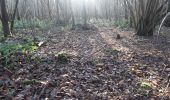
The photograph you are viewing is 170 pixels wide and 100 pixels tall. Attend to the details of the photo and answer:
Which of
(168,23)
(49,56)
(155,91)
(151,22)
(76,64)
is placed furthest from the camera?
(168,23)

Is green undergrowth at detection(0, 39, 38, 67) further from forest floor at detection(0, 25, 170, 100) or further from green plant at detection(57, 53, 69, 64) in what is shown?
green plant at detection(57, 53, 69, 64)

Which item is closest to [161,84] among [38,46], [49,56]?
[49,56]

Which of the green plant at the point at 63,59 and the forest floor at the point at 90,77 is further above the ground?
the green plant at the point at 63,59

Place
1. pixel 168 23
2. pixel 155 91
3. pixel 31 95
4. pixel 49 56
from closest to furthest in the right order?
pixel 31 95 < pixel 155 91 < pixel 49 56 < pixel 168 23

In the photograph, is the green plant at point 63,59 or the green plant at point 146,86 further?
the green plant at point 63,59

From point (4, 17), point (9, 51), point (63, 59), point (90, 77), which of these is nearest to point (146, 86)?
point (90, 77)

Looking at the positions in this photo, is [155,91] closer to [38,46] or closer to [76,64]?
[76,64]

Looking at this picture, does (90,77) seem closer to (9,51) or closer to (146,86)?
(146,86)

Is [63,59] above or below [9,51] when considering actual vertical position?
below

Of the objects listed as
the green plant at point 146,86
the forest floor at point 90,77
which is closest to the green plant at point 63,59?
the forest floor at point 90,77

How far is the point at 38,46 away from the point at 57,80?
412cm

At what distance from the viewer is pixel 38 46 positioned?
927 centimetres

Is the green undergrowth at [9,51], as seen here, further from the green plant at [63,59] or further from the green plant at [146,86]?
the green plant at [146,86]

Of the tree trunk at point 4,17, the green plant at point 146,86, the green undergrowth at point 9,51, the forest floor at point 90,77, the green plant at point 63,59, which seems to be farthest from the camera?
the tree trunk at point 4,17
